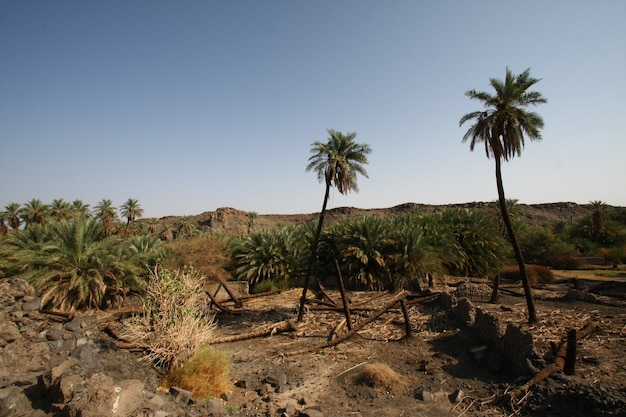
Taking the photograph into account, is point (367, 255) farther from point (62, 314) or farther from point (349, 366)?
point (62, 314)

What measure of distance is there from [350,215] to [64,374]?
6727 centimetres

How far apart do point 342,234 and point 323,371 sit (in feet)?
38.8

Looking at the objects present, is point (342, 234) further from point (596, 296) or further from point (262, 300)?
point (596, 296)

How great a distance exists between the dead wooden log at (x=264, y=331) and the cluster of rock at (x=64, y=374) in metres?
2.55

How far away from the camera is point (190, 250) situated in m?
20.4

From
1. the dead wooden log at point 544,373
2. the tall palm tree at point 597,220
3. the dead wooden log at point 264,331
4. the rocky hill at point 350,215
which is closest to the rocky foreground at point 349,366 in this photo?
the dead wooden log at point 544,373

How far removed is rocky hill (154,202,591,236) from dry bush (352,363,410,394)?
201 ft

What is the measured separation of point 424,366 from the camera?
7.94 m

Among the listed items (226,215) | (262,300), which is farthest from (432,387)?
(226,215)

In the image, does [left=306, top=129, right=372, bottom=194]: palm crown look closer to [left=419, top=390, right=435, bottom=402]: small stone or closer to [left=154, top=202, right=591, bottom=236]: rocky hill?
[left=419, top=390, right=435, bottom=402]: small stone

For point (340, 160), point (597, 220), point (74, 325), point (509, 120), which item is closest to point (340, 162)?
point (340, 160)

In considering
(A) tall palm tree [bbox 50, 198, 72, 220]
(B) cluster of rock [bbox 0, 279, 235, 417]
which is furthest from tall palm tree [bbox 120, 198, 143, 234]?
(B) cluster of rock [bbox 0, 279, 235, 417]

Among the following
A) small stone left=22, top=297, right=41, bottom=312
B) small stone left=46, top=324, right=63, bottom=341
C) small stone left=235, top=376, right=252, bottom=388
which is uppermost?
small stone left=22, top=297, right=41, bottom=312

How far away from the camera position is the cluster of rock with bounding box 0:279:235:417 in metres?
5.41
